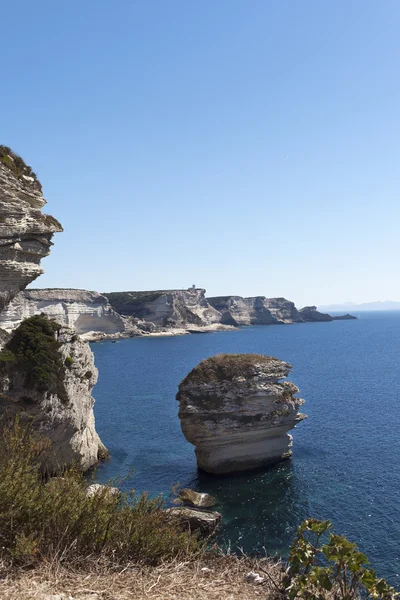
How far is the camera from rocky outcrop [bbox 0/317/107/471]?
26844 mm

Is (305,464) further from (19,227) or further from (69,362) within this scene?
(19,227)

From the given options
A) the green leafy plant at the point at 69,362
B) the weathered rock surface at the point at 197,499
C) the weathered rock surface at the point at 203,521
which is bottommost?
the weathered rock surface at the point at 197,499

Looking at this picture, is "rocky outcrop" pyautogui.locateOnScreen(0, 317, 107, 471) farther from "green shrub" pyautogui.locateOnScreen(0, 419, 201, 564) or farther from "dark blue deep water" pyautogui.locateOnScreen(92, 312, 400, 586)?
"green shrub" pyautogui.locateOnScreen(0, 419, 201, 564)

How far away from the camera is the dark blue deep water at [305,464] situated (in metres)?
23.6

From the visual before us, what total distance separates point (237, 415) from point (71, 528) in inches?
940

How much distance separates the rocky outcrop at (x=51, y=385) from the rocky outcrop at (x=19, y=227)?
522cm

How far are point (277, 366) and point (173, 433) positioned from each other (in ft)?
43.2

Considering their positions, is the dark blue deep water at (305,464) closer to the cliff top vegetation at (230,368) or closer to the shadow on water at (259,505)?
the shadow on water at (259,505)

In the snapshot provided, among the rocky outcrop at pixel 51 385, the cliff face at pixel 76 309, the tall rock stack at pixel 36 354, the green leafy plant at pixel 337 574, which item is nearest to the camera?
the green leafy plant at pixel 337 574

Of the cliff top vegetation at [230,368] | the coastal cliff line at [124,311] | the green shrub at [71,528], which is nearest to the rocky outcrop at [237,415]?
the cliff top vegetation at [230,368]

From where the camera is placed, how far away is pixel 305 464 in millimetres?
33438

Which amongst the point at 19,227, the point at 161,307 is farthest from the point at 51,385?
the point at 161,307

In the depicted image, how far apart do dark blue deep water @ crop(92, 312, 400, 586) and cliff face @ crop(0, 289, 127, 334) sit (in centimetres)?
5355

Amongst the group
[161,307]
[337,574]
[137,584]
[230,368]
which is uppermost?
[161,307]
